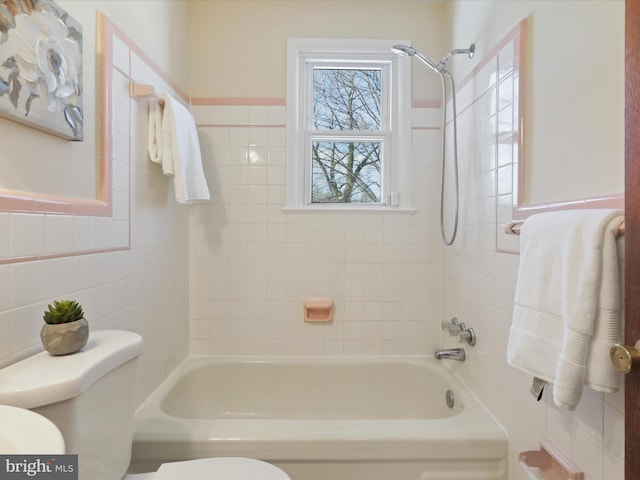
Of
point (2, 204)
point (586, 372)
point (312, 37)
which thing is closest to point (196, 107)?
point (312, 37)

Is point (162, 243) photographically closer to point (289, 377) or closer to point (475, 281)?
point (289, 377)

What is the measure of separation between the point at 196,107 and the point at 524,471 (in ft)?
7.63

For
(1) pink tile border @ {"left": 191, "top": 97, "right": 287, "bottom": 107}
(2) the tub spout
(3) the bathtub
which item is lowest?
(3) the bathtub

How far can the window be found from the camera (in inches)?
85.9

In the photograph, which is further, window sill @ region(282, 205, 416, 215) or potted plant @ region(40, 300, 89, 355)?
window sill @ region(282, 205, 416, 215)

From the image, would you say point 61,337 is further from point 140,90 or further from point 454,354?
point 454,354

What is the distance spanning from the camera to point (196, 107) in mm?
2166

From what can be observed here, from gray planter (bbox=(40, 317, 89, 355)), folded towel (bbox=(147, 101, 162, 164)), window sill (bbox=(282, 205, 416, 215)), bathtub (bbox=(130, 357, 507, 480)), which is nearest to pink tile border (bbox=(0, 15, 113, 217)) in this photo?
folded towel (bbox=(147, 101, 162, 164))

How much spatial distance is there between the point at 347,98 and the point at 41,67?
1669mm

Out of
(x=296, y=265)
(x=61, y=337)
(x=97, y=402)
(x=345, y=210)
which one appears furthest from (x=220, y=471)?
(x=345, y=210)

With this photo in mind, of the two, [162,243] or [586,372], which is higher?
[162,243]

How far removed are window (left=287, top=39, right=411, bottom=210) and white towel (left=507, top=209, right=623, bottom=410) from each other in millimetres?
1273

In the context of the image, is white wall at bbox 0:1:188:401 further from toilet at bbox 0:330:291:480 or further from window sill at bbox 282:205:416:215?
window sill at bbox 282:205:416:215

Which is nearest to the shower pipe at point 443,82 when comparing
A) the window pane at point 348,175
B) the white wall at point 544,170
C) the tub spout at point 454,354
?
the white wall at point 544,170
